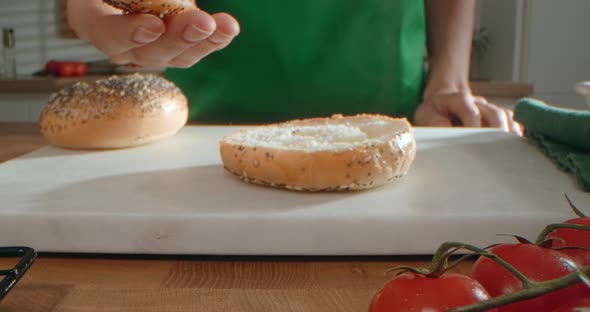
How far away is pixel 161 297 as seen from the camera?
22.8 inches

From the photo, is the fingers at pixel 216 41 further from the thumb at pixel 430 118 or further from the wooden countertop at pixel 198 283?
the thumb at pixel 430 118

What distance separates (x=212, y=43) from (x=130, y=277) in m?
0.47

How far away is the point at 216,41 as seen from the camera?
968mm

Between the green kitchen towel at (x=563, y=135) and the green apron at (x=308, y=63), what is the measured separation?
551 mm

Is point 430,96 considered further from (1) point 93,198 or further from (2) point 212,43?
(1) point 93,198

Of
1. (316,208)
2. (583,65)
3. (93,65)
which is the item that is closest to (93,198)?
(316,208)

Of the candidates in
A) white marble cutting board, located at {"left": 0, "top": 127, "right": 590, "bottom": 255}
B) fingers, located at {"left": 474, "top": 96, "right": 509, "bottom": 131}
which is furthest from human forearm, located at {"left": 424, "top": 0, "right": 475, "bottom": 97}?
white marble cutting board, located at {"left": 0, "top": 127, "right": 590, "bottom": 255}

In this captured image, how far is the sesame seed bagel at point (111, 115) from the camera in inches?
44.8

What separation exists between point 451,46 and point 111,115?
1.00 metres

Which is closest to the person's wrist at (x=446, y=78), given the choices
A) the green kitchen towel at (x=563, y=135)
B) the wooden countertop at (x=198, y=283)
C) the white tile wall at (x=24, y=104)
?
the green kitchen towel at (x=563, y=135)

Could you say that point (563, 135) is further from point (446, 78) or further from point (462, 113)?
point (446, 78)

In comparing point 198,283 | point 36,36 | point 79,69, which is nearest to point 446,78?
point 198,283

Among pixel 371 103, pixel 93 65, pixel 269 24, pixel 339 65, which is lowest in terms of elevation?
pixel 93 65

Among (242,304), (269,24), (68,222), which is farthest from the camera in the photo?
(269,24)
